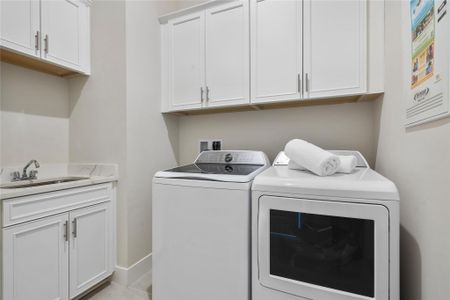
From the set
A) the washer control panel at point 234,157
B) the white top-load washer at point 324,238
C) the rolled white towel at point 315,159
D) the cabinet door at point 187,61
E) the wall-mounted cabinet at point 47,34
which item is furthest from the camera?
the cabinet door at point 187,61

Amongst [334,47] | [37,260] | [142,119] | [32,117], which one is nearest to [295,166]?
[334,47]

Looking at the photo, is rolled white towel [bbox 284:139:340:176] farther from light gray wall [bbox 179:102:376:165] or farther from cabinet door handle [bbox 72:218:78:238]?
cabinet door handle [bbox 72:218:78:238]

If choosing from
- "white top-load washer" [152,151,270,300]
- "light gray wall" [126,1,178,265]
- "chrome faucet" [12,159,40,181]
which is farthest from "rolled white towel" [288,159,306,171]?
"chrome faucet" [12,159,40,181]

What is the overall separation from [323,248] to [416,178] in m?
0.52

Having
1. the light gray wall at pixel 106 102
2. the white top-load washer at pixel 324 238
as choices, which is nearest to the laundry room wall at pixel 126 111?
the light gray wall at pixel 106 102

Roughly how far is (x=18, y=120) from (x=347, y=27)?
8.62ft

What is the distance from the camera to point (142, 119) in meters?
1.92

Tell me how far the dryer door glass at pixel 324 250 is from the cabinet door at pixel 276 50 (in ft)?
3.27

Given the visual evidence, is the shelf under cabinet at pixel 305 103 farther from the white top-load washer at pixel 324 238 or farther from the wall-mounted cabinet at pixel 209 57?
the white top-load washer at pixel 324 238

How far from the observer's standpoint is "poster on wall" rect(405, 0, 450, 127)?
0.73 metres

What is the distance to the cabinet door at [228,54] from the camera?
181cm

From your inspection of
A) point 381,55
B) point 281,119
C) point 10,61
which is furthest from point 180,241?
point 10,61

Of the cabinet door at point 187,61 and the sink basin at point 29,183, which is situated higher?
the cabinet door at point 187,61

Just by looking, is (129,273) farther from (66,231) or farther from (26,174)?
(26,174)
